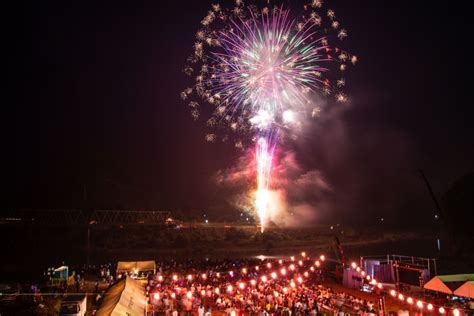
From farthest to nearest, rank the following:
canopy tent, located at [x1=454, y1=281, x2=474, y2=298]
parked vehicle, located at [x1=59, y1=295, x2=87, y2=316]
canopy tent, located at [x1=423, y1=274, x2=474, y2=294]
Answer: canopy tent, located at [x1=423, y1=274, x2=474, y2=294] → canopy tent, located at [x1=454, y1=281, x2=474, y2=298] → parked vehicle, located at [x1=59, y1=295, x2=87, y2=316]

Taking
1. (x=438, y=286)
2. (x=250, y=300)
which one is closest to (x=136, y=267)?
(x=250, y=300)

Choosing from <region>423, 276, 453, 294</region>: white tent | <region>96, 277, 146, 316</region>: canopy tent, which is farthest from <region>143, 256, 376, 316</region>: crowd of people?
<region>423, 276, 453, 294</region>: white tent

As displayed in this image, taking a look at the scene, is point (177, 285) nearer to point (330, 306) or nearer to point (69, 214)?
point (330, 306)

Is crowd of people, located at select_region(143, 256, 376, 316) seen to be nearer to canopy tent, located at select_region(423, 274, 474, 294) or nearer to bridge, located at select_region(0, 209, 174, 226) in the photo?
canopy tent, located at select_region(423, 274, 474, 294)

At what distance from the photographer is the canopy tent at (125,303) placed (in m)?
10.3

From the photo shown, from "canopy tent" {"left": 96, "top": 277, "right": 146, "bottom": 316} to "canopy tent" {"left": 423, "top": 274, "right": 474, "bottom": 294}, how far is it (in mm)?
11175

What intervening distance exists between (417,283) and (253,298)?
26.5 feet

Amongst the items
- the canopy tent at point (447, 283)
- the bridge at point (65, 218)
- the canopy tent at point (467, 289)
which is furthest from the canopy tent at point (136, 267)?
the bridge at point (65, 218)

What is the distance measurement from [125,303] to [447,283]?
39.2 ft

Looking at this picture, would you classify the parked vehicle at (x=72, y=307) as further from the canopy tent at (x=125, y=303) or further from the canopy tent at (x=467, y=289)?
the canopy tent at (x=467, y=289)

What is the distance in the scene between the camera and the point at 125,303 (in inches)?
431

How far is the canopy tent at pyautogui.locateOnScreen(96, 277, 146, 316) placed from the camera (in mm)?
10258

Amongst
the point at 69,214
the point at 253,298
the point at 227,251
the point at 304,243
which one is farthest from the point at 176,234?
the point at 253,298

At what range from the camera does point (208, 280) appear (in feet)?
70.4
